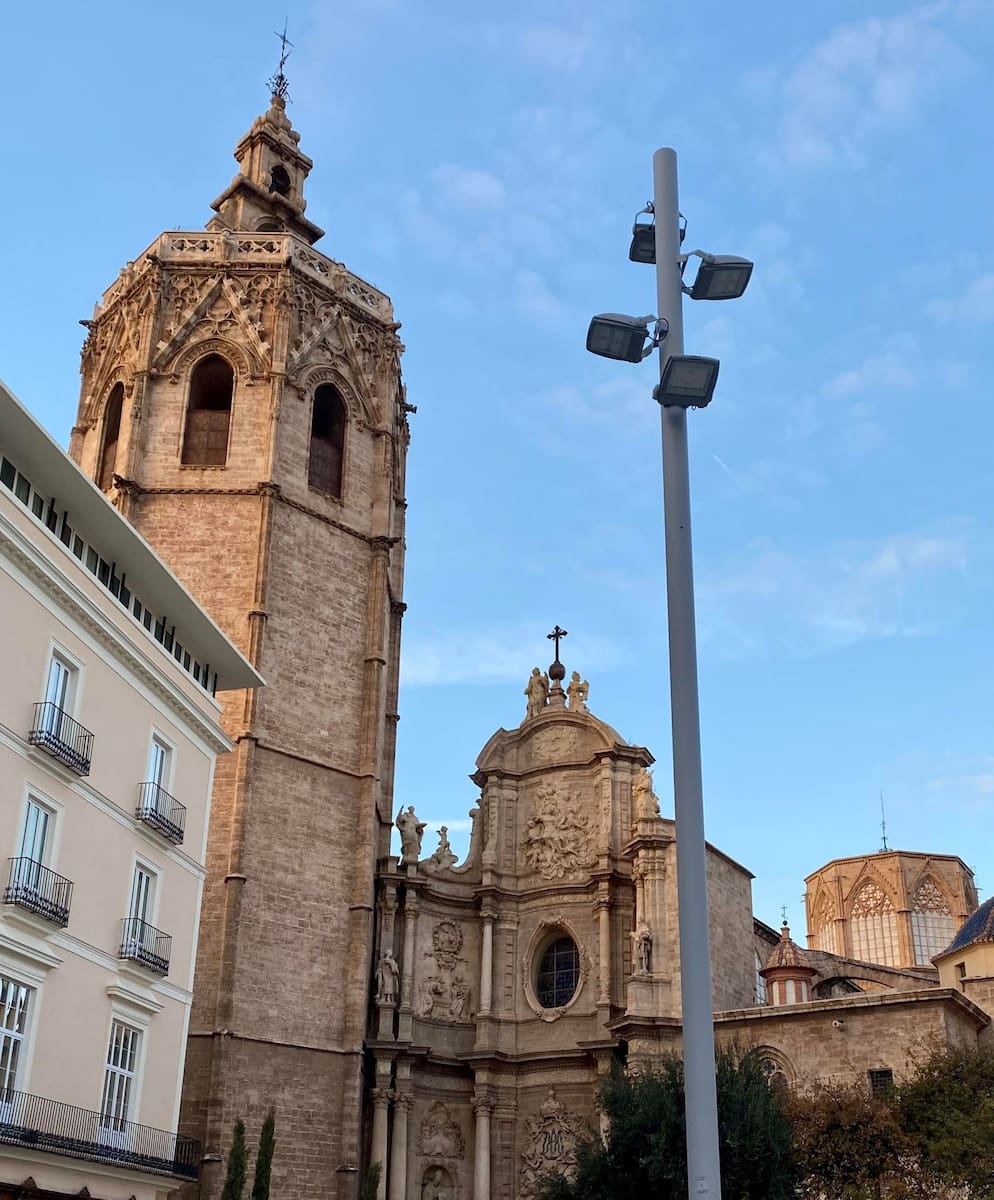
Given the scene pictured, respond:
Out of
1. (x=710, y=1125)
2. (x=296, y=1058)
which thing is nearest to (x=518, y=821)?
(x=296, y=1058)

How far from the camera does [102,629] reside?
19516 mm

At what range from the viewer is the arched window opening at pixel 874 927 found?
5309cm

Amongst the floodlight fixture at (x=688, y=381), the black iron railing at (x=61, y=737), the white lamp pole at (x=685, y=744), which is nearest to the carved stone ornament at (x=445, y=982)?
the black iron railing at (x=61, y=737)

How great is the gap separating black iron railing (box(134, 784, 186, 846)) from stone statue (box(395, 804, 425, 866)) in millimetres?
10385

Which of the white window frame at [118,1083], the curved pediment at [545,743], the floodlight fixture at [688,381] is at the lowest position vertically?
the white window frame at [118,1083]

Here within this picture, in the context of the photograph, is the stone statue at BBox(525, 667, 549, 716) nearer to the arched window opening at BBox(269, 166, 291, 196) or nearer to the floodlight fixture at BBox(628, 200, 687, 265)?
the arched window opening at BBox(269, 166, 291, 196)

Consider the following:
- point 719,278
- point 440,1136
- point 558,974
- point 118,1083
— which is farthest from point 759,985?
point 719,278

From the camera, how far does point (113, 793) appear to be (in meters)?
19.7

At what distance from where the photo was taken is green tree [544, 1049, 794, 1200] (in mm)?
19328

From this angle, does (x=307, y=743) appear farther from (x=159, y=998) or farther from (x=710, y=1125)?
(x=710, y=1125)

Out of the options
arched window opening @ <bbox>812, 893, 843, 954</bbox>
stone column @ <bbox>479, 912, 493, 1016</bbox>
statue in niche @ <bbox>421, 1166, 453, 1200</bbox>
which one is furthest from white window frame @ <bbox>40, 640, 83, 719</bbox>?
arched window opening @ <bbox>812, 893, 843, 954</bbox>

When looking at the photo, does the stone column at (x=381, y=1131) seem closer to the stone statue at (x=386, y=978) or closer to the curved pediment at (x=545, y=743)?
the stone statue at (x=386, y=978)

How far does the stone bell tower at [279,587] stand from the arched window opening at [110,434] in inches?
2.1

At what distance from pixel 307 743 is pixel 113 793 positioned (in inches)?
393
